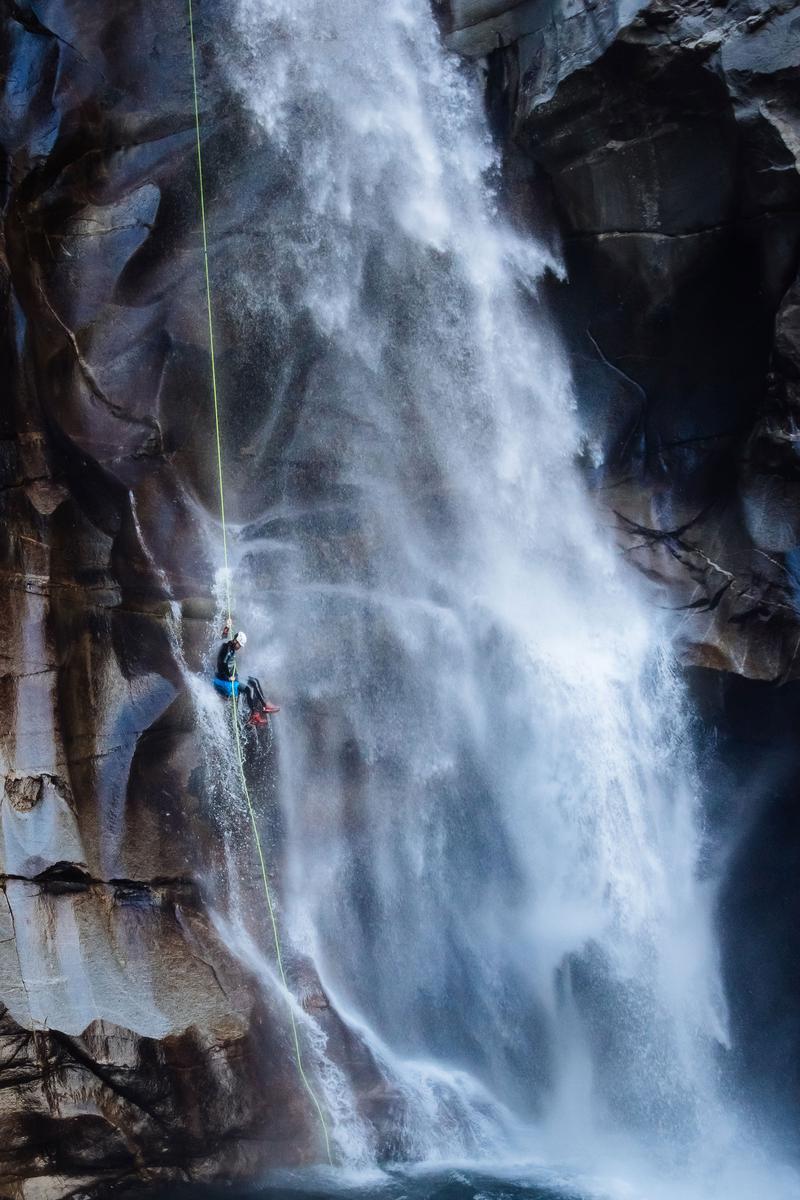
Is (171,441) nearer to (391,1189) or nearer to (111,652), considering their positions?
(111,652)

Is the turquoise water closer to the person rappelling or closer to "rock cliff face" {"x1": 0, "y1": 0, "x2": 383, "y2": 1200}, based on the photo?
"rock cliff face" {"x1": 0, "y1": 0, "x2": 383, "y2": 1200}

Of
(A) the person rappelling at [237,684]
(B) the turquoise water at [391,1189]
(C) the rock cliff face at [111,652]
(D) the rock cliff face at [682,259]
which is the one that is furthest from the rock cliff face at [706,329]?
(A) the person rappelling at [237,684]

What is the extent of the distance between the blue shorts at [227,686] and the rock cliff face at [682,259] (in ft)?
14.7

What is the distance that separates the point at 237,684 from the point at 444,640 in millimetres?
2322

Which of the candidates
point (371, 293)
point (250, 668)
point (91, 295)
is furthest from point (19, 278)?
point (250, 668)

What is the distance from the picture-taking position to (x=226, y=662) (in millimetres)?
9547

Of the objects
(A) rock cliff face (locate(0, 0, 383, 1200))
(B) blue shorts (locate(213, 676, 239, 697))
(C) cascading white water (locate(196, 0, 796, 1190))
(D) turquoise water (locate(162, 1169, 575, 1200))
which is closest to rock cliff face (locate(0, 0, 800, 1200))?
(A) rock cliff face (locate(0, 0, 383, 1200))

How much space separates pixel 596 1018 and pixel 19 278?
9.27 meters

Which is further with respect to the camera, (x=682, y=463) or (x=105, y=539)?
(x=682, y=463)

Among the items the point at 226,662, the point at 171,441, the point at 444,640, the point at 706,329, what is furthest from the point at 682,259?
the point at 226,662

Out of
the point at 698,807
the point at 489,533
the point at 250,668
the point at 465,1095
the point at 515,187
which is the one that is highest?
the point at 515,187

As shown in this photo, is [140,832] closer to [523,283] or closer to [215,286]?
[215,286]

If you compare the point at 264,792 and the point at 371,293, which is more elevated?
the point at 371,293

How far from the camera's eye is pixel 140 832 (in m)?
9.84
